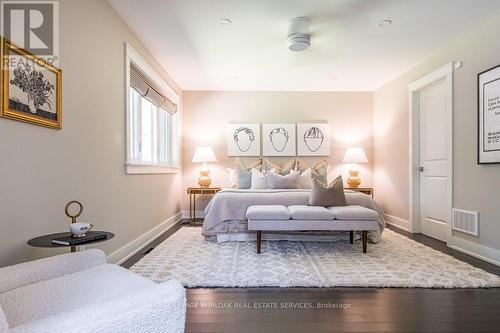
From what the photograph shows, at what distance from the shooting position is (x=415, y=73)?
419 centimetres

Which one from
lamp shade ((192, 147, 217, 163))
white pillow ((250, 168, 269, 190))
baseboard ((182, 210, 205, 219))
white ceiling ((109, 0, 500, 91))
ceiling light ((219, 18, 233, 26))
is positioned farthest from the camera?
baseboard ((182, 210, 205, 219))

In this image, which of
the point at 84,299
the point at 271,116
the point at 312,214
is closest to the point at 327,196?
the point at 312,214

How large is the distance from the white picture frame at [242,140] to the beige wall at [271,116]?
0.47 ft

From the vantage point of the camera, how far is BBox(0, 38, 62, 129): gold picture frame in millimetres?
1522

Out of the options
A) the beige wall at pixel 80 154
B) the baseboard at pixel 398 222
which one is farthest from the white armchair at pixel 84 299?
the baseboard at pixel 398 222

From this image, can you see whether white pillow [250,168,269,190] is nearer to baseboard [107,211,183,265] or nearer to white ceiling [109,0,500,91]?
baseboard [107,211,183,265]

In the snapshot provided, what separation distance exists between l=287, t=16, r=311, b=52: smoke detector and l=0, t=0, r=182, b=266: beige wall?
5.85ft

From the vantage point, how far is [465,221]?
318cm

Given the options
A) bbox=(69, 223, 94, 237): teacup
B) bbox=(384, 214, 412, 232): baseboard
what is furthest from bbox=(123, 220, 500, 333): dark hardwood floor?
bbox=(384, 214, 412, 232): baseboard

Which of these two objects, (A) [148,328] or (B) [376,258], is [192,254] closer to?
(B) [376,258]

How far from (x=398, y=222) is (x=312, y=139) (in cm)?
212

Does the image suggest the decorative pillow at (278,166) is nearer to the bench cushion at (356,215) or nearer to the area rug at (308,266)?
the area rug at (308,266)

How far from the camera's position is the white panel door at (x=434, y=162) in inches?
144

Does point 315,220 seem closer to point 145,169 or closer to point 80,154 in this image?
point 145,169
